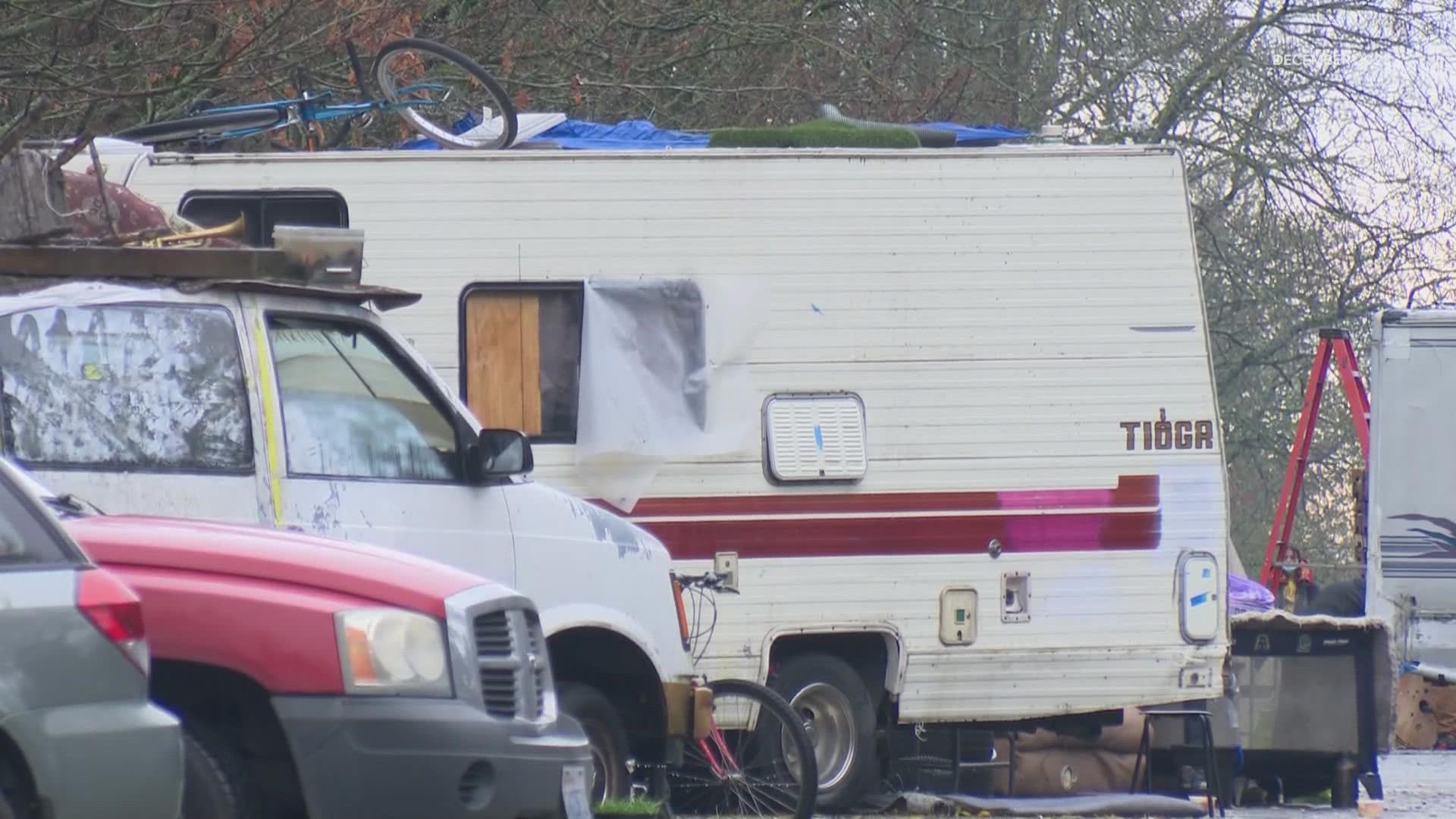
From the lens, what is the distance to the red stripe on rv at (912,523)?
422 inches

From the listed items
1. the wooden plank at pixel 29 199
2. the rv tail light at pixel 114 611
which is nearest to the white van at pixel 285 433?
the wooden plank at pixel 29 199

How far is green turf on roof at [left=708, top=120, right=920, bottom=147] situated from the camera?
11.3 meters

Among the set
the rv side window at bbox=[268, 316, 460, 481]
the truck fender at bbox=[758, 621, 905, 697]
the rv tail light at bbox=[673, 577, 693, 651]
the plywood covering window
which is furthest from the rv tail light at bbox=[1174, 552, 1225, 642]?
the rv side window at bbox=[268, 316, 460, 481]

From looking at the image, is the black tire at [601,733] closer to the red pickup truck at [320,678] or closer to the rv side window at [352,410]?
the rv side window at [352,410]

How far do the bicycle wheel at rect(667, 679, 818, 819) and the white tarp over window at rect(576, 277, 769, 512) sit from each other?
43.0 inches

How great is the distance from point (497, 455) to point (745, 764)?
124 inches

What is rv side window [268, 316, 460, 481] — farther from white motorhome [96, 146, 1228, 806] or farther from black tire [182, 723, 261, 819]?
white motorhome [96, 146, 1228, 806]

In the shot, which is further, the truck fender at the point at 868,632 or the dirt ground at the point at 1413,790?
the dirt ground at the point at 1413,790

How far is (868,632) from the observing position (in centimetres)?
1102

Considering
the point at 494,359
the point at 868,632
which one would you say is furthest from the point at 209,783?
the point at 868,632

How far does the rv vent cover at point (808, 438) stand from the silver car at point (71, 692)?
18.7 ft

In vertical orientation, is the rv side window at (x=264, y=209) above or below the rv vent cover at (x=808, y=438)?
above

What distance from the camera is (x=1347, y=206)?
24.7 metres

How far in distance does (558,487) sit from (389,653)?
4816mm
